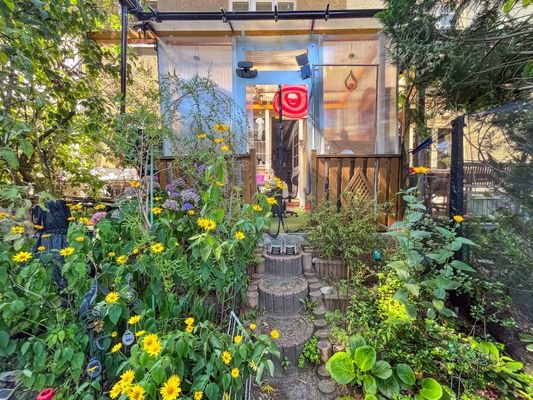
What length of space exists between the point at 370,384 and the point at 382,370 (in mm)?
104

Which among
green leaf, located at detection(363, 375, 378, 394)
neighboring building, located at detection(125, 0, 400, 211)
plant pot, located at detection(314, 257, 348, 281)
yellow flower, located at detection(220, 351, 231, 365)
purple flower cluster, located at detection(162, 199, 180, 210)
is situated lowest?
green leaf, located at detection(363, 375, 378, 394)

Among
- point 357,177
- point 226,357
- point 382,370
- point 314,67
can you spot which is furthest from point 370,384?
point 314,67

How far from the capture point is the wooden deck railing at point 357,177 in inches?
123

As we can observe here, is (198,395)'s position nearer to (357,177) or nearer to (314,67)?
(357,177)

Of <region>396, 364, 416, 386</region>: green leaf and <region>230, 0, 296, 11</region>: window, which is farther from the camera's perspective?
<region>230, 0, 296, 11</region>: window

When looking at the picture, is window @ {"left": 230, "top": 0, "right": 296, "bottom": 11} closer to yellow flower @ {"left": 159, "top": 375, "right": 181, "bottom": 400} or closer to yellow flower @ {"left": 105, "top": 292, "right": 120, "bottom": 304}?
yellow flower @ {"left": 105, "top": 292, "right": 120, "bottom": 304}

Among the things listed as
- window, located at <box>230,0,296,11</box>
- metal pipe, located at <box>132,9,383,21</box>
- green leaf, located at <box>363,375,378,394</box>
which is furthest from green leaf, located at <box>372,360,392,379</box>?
window, located at <box>230,0,296,11</box>

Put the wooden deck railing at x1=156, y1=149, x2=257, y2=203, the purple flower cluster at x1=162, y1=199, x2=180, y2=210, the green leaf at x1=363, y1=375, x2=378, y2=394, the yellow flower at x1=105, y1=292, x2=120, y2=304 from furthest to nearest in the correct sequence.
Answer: the wooden deck railing at x1=156, y1=149, x2=257, y2=203
the purple flower cluster at x1=162, y1=199, x2=180, y2=210
the green leaf at x1=363, y1=375, x2=378, y2=394
the yellow flower at x1=105, y1=292, x2=120, y2=304

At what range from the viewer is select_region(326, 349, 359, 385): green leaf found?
53.9 inches

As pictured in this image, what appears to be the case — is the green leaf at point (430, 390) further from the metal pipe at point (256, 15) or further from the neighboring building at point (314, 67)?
the metal pipe at point (256, 15)

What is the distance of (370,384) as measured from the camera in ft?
4.38

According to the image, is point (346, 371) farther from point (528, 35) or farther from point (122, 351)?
point (528, 35)

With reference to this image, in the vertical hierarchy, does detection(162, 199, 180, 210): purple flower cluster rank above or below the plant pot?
above

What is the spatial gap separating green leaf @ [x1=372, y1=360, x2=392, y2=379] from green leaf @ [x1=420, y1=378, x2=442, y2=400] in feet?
0.59
